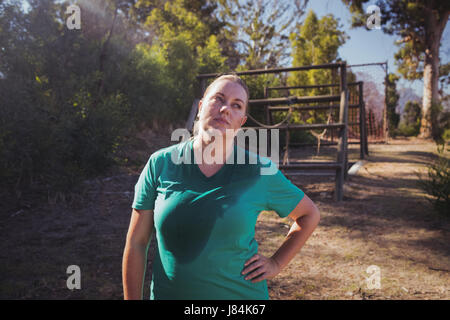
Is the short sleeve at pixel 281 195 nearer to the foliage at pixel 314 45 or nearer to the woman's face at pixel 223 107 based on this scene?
the woman's face at pixel 223 107

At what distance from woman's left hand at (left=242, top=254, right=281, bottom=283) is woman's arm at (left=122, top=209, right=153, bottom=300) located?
37cm

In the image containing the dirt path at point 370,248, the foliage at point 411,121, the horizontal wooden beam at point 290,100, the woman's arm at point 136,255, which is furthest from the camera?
the foliage at point 411,121

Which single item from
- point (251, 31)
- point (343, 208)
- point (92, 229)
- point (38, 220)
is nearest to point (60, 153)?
point (38, 220)

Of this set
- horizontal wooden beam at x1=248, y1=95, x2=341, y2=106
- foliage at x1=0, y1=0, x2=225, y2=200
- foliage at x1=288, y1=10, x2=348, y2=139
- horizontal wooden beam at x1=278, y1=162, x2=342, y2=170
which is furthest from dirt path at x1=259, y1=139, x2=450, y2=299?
foliage at x1=288, y1=10, x2=348, y2=139

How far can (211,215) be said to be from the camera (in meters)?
1.21

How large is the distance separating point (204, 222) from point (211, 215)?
31 millimetres

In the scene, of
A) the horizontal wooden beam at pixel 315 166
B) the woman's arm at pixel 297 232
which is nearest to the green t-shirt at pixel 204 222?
the woman's arm at pixel 297 232

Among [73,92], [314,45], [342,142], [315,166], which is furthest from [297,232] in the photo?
[314,45]

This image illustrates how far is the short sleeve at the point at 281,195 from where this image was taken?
1.35 metres

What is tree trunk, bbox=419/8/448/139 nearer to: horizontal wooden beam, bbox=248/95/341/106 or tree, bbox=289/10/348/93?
tree, bbox=289/10/348/93

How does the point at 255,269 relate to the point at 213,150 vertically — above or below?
below

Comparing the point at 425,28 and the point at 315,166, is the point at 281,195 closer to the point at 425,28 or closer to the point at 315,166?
the point at 315,166

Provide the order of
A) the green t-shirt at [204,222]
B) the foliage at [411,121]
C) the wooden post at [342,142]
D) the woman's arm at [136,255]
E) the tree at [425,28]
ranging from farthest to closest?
the foliage at [411,121] → the tree at [425,28] → the wooden post at [342,142] → the woman's arm at [136,255] → the green t-shirt at [204,222]
